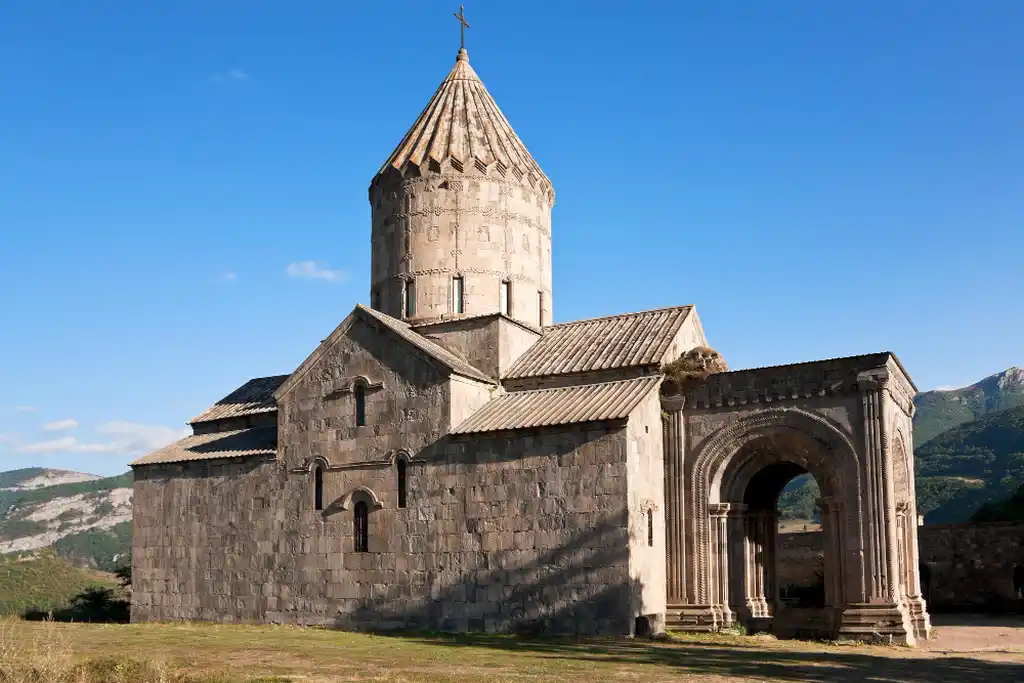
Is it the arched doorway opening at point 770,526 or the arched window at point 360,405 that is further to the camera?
the arched window at point 360,405

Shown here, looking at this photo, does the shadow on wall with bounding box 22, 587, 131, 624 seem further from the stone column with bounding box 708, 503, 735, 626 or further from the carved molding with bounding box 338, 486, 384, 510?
the stone column with bounding box 708, 503, 735, 626

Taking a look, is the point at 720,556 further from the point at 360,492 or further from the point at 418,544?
the point at 360,492

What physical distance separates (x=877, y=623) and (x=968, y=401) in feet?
561

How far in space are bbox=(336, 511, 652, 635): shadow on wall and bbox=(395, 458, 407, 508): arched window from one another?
1.27m

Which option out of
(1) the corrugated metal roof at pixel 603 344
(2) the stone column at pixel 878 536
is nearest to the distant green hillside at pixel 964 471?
(1) the corrugated metal roof at pixel 603 344

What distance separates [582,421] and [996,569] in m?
19.1

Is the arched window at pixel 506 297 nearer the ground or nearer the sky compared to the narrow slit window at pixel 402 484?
nearer the sky

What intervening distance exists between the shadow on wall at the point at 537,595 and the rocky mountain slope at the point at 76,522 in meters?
116

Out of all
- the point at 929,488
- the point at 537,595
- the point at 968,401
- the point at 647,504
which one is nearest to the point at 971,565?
the point at 647,504

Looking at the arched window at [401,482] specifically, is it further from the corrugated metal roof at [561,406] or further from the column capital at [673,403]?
the column capital at [673,403]

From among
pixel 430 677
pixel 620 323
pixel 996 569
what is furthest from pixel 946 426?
pixel 430 677

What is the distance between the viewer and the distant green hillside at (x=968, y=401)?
16462cm

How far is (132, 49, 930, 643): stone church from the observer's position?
20.5 m

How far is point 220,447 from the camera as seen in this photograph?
2634 centimetres
